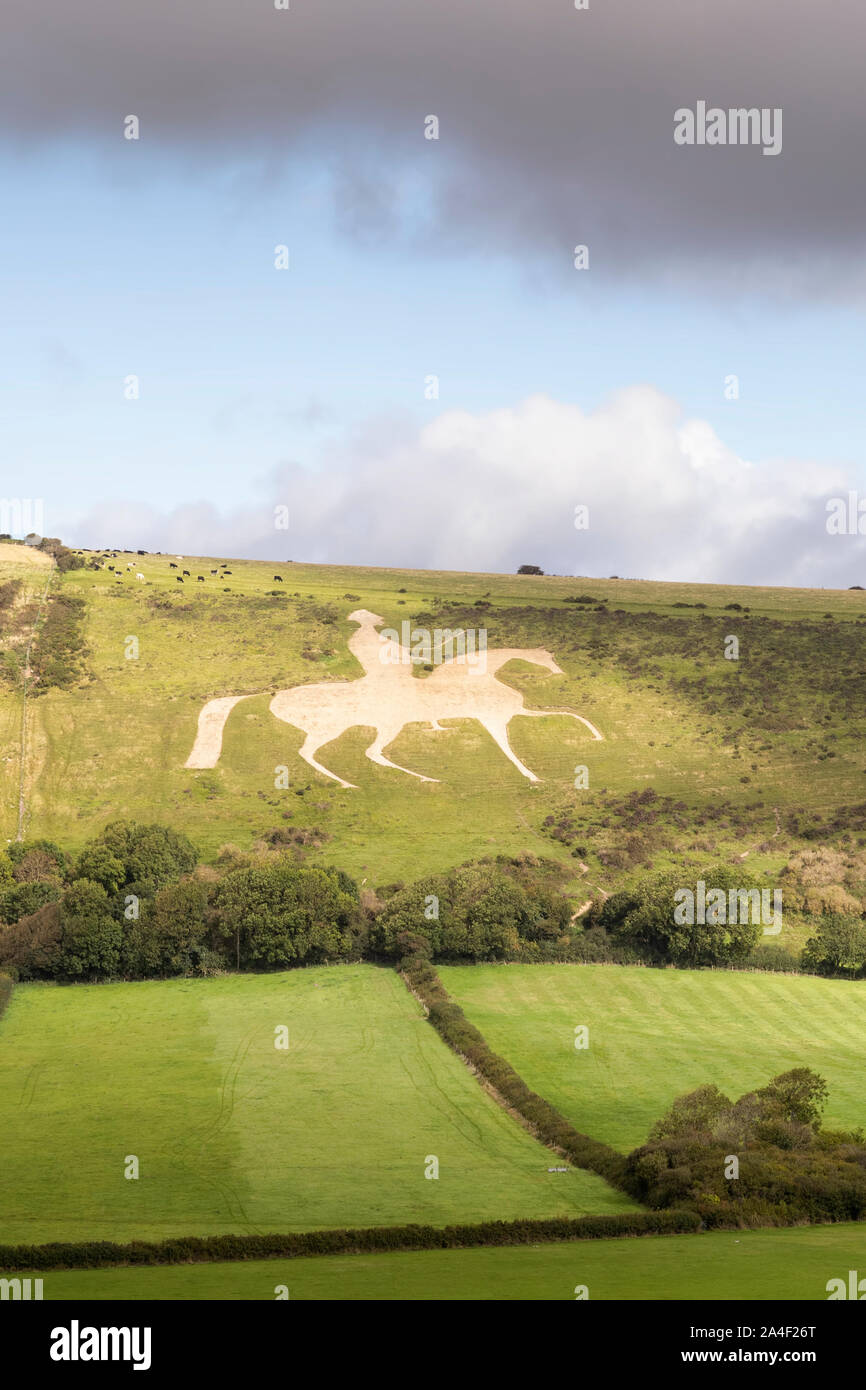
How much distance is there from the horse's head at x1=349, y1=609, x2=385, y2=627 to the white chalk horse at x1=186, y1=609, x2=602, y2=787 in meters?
10.5

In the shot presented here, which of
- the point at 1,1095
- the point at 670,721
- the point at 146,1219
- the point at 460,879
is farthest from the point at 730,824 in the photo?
the point at 146,1219

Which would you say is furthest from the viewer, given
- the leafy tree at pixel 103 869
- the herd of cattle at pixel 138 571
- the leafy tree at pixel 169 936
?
the herd of cattle at pixel 138 571

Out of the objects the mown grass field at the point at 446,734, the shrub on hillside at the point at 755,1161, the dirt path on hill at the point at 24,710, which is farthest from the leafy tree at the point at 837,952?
the dirt path on hill at the point at 24,710

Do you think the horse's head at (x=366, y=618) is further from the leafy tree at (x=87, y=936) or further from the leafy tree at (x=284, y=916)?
the leafy tree at (x=87, y=936)

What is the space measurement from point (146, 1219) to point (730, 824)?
6524 cm

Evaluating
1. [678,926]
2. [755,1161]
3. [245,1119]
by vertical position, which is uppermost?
[678,926]

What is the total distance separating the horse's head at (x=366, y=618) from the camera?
432ft

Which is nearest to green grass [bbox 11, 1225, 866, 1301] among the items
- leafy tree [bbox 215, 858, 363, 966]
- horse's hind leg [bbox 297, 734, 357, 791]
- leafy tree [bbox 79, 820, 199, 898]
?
leafy tree [bbox 215, 858, 363, 966]

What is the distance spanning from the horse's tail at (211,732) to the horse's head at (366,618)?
66.2 ft

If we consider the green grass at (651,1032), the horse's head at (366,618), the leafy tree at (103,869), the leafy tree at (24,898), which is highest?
the horse's head at (366,618)

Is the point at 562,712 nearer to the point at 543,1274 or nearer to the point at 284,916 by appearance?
the point at 284,916

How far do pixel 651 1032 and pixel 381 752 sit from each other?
48.3 metres

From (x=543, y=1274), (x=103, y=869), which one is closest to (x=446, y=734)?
(x=103, y=869)

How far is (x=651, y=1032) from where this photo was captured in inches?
2505
